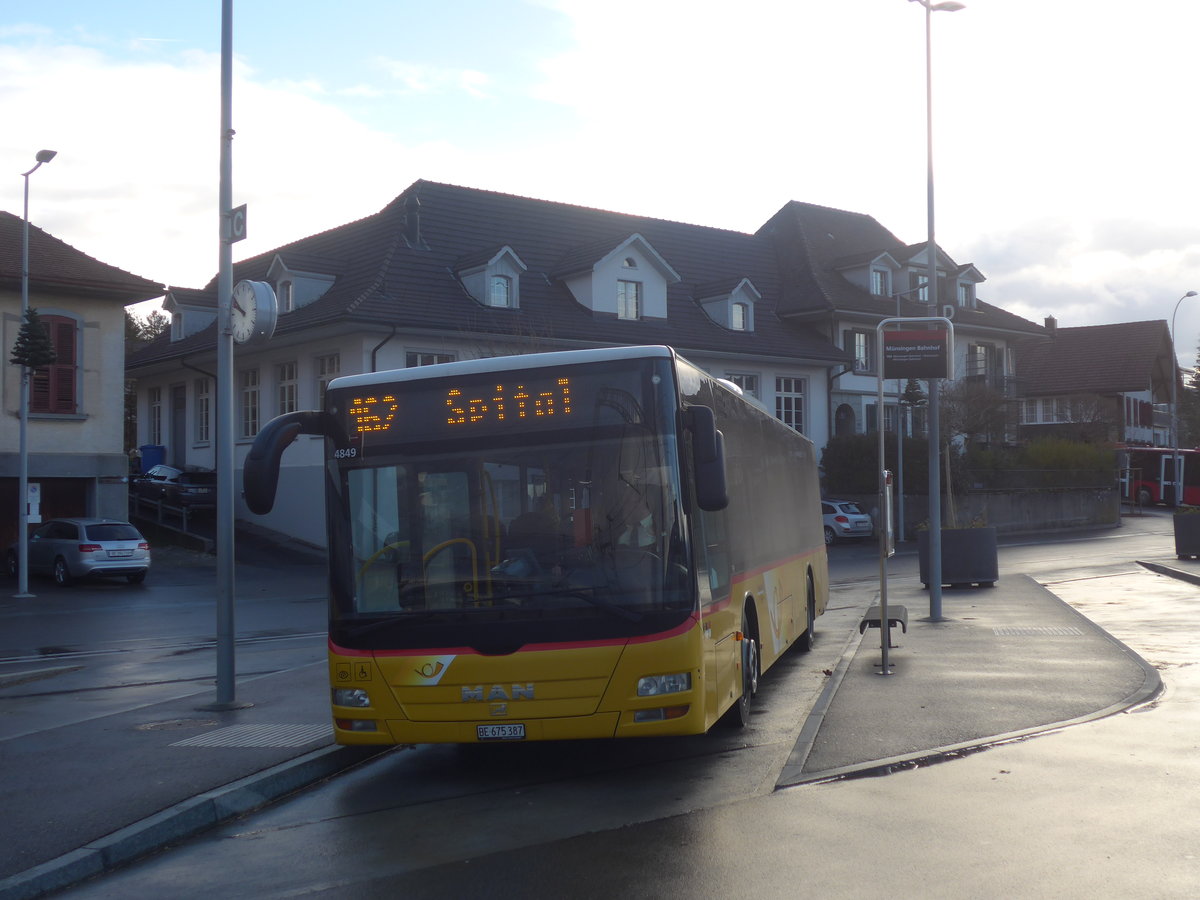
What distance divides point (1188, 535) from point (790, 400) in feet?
64.7

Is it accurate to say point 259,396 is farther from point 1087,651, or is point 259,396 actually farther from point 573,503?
point 573,503


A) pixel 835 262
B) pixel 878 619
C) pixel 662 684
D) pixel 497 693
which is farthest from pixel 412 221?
pixel 662 684

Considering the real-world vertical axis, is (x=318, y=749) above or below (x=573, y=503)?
below

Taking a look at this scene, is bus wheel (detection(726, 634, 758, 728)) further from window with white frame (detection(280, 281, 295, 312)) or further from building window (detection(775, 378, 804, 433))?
building window (detection(775, 378, 804, 433))

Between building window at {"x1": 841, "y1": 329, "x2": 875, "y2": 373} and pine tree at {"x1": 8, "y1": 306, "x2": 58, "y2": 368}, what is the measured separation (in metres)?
31.7

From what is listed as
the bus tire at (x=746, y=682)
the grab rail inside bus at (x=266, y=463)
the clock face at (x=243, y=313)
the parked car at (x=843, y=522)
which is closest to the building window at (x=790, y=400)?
the parked car at (x=843, y=522)

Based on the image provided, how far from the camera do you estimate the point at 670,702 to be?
25.9 ft

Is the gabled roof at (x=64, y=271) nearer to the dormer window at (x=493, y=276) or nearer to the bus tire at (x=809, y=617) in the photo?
the dormer window at (x=493, y=276)

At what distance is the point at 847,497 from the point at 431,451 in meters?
41.4

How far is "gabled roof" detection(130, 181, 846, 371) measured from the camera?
3784cm

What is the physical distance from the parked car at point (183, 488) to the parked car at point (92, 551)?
8162mm

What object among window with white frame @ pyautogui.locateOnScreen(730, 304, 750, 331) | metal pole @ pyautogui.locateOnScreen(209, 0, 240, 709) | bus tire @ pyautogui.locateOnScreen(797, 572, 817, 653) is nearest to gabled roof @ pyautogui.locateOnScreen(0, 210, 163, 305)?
window with white frame @ pyautogui.locateOnScreen(730, 304, 750, 331)

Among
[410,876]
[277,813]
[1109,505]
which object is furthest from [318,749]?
[1109,505]

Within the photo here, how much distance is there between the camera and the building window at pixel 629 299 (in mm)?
43219
